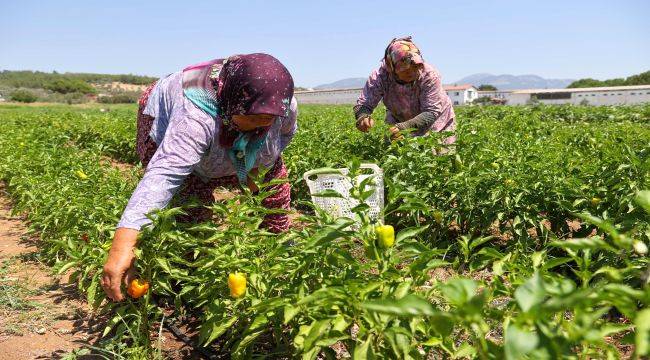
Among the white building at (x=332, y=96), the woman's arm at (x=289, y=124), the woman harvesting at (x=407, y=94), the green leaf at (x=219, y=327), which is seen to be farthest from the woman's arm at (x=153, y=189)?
the white building at (x=332, y=96)

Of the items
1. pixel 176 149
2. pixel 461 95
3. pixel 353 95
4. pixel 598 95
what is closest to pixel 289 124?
pixel 176 149

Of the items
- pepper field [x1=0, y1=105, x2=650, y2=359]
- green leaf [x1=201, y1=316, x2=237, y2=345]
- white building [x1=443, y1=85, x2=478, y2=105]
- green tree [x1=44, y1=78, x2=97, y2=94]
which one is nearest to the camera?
pepper field [x1=0, y1=105, x2=650, y2=359]

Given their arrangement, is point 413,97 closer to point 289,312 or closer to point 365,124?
point 365,124

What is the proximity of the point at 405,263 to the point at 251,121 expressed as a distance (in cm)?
139

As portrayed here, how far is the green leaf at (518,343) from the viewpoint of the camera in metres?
0.76

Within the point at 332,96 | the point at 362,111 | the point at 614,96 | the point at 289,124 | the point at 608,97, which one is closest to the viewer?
the point at 289,124

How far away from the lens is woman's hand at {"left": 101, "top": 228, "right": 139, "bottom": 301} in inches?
72.2

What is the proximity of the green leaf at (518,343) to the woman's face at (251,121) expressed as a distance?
155 cm

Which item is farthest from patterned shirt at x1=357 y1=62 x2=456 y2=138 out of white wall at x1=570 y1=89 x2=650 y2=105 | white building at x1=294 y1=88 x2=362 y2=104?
white building at x1=294 y1=88 x2=362 y2=104

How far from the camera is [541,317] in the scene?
85 cm

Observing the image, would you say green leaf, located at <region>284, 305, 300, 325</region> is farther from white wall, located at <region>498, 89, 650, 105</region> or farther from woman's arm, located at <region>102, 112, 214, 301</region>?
white wall, located at <region>498, 89, 650, 105</region>

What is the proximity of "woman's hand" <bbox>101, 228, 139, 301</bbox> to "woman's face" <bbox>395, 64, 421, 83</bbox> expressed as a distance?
8.26 feet

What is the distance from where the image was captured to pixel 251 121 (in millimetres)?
2191

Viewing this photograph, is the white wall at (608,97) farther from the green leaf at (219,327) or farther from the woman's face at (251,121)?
the green leaf at (219,327)
